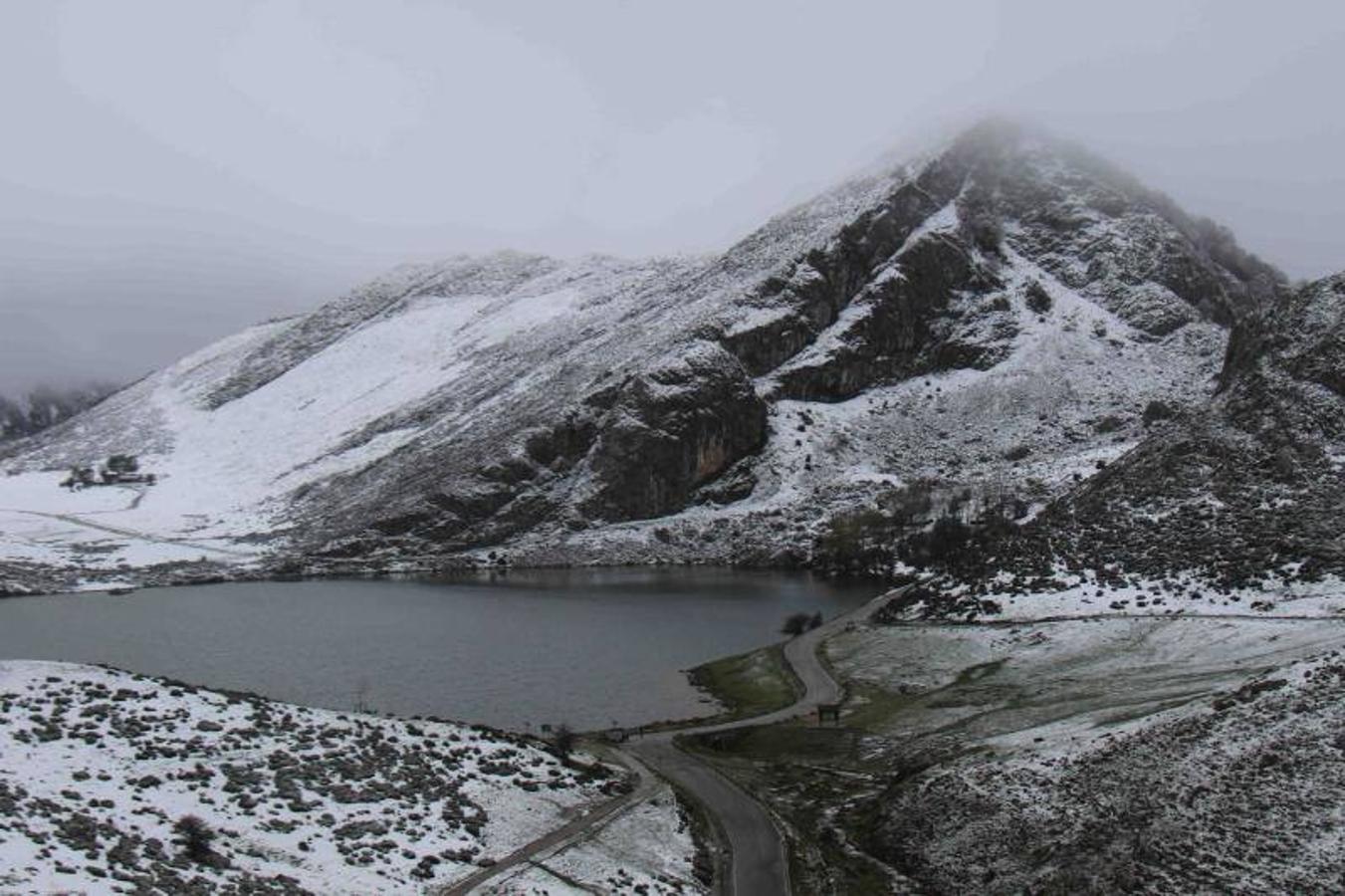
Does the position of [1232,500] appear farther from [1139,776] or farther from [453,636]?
[453,636]

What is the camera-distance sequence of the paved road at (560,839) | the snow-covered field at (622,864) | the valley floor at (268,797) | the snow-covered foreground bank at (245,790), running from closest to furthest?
the snow-covered foreground bank at (245,790) < the valley floor at (268,797) < the paved road at (560,839) < the snow-covered field at (622,864)

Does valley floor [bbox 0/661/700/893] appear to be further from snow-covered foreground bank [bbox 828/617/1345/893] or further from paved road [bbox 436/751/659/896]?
snow-covered foreground bank [bbox 828/617/1345/893]

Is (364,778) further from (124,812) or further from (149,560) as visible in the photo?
(149,560)

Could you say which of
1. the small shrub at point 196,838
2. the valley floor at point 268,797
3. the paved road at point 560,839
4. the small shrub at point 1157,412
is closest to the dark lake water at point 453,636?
the paved road at point 560,839

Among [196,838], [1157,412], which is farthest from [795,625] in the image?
[1157,412]

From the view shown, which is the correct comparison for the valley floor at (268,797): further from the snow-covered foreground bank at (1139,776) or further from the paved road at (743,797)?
the snow-covered foreground bank at (1139,776)
